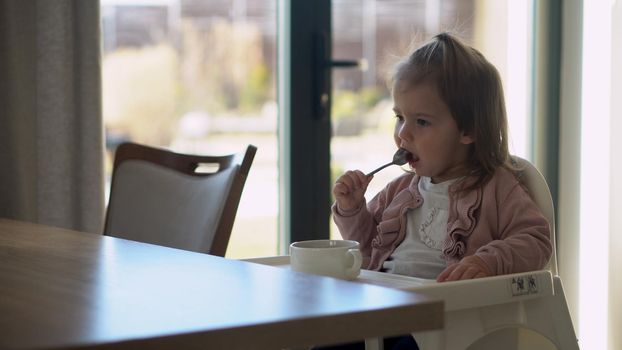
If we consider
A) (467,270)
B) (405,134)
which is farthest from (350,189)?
(467,270)

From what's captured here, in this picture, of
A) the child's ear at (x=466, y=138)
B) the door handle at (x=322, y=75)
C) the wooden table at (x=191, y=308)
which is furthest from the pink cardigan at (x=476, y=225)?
the door handle at (x=322, y=75)

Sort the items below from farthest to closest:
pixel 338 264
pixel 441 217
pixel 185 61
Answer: pixel 185 61, pixel 441 217, pixel 338 264

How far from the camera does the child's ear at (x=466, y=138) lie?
5.81 feet

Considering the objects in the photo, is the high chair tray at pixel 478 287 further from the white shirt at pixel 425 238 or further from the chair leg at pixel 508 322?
the white shirt at pixel 425 238

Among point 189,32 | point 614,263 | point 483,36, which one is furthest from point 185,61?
point 614,263

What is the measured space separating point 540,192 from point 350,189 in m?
0.37

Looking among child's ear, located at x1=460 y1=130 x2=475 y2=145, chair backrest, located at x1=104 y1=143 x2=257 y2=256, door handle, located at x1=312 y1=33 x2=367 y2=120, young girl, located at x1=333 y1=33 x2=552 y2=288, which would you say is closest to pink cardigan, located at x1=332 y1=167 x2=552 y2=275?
young girl, located at x1=333 y1=33 x2=552 y2=288

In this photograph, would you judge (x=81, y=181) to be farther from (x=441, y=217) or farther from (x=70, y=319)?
(x=70, y=319)

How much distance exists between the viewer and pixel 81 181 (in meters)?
2.31

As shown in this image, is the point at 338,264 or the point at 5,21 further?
the point at 5,21

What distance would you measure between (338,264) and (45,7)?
140 centimetres

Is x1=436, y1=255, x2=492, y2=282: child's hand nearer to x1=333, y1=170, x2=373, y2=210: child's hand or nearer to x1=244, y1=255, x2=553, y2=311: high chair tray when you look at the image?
x1=244, y1=255, x2=553, y2=311: high chair tray

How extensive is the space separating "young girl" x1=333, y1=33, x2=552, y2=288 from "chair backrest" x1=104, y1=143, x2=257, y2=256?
1.03ft

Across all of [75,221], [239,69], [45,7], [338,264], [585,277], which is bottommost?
[585,277]
